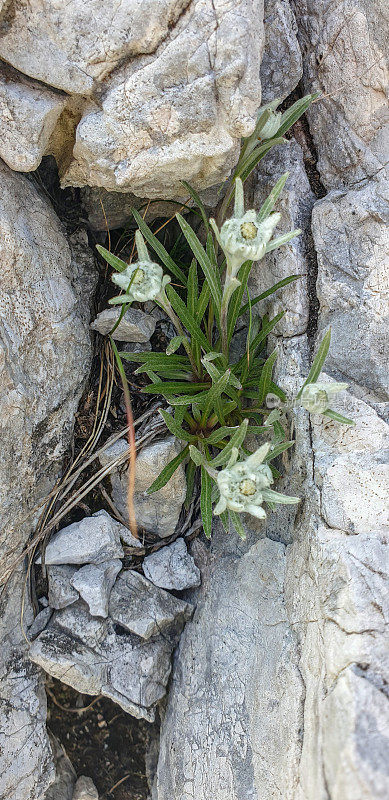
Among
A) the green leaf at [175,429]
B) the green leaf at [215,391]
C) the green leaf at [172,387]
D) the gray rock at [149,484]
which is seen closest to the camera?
the green leaf at [215,391]

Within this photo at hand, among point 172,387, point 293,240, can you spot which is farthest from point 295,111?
point 172,387

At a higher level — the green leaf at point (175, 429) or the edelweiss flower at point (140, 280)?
the edelweiss flower at point (140, 280)

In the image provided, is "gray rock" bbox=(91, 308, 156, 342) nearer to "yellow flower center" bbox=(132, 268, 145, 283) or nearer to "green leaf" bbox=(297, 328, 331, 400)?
"yellow flower center" bbox=(132, 268, 145, 283)

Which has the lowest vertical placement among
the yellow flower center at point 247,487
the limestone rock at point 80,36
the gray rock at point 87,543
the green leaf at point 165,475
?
the gray rock at point 87,543

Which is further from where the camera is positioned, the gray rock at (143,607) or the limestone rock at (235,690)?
the gray rock at (143,607)

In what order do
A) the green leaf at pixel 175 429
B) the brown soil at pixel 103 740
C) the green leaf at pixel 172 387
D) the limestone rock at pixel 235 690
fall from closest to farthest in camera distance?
the limestone rock at pixel 235 690 < the green leaf at pixel 175 429 < the green leaf at pixel 172 387 < the brown soil at pixel 103 740

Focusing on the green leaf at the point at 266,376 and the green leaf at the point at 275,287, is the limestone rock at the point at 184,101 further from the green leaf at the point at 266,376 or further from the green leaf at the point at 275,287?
the green leaf at the point at 266,376

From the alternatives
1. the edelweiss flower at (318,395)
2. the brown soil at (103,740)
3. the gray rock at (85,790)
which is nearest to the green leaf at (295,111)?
the edelweiss flower at (318,395)
